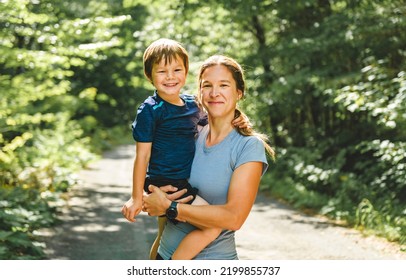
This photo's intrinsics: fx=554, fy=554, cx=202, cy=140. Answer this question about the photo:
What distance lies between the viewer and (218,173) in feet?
8.37

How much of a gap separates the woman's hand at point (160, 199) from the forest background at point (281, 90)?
319cm

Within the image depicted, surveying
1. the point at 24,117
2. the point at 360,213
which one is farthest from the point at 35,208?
the point at 360,213

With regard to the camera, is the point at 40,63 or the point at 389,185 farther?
the point at 389,185

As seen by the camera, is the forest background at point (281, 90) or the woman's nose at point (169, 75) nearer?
the woman's nose at point (169, 75)

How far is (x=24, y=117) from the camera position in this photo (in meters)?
7.50

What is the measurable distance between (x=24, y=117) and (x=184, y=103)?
515cm

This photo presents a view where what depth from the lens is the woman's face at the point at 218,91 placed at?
2.58m

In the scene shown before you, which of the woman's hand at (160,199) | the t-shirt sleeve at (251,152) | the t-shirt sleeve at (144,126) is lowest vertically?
the woman's hand at (160,199)

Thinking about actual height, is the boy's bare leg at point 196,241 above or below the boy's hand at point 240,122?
below

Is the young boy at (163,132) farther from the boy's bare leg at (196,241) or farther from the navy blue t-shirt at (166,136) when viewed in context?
the boy's bare leg at (196,241)

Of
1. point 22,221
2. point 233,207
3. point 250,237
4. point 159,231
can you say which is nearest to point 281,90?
point 250,237

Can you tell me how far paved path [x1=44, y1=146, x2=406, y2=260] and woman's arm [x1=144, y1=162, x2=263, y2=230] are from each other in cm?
446

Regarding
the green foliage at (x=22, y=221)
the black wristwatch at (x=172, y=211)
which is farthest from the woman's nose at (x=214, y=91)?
the green foliage at (x=22, y=221)
